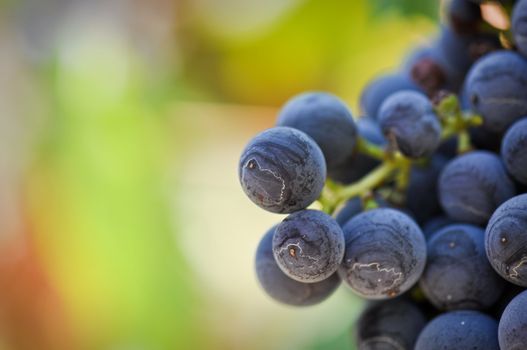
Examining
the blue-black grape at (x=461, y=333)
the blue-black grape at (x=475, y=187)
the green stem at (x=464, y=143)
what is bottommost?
the blue-black grape at (x=461, y=333)

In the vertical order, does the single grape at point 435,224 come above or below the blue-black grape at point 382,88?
below

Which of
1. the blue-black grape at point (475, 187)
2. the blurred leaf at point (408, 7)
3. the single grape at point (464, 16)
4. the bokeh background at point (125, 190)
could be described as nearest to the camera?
the blue-black grape at point (475, 187)

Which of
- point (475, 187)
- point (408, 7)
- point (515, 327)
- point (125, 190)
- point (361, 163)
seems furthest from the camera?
point (125, 190)

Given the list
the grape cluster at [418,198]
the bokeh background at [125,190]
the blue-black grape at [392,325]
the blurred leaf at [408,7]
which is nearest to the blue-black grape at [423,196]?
the grape cluster at [418,198]

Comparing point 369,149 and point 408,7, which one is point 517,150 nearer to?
point 369,149

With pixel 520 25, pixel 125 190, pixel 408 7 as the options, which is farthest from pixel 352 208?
A: pixel 125 190

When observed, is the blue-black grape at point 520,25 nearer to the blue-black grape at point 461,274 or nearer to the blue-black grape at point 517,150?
the blue-black grape at point 517,150

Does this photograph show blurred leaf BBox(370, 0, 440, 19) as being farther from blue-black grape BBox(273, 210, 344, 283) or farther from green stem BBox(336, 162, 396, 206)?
blue-black grape BBox(273, 210, 344, 283)

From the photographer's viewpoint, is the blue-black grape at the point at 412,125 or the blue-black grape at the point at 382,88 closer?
the blue-black grape at the point at 412,125
